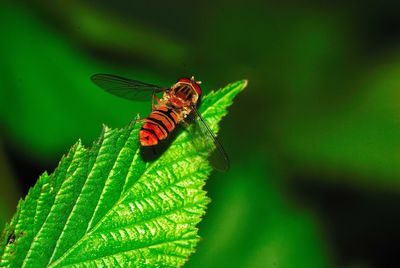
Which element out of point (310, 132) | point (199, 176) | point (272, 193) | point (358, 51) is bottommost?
point (199, 176)

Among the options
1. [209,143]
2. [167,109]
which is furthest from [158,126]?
[167,109]

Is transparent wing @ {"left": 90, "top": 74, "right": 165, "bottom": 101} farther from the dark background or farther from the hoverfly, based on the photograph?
the dark background

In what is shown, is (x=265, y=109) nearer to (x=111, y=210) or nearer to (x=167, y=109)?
(x=167, y=109)

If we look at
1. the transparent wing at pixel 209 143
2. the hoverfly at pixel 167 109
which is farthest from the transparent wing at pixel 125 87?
the transparent wing at pixel 209 143

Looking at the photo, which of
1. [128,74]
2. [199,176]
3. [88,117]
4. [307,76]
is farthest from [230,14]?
[199,176]

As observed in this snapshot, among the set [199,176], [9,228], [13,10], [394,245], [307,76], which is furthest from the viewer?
[307,76]

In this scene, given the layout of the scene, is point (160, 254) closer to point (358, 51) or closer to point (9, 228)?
point (9, 228)

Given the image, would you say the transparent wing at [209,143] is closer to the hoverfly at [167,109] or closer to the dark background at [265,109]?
the hoverfly at [167,109]
